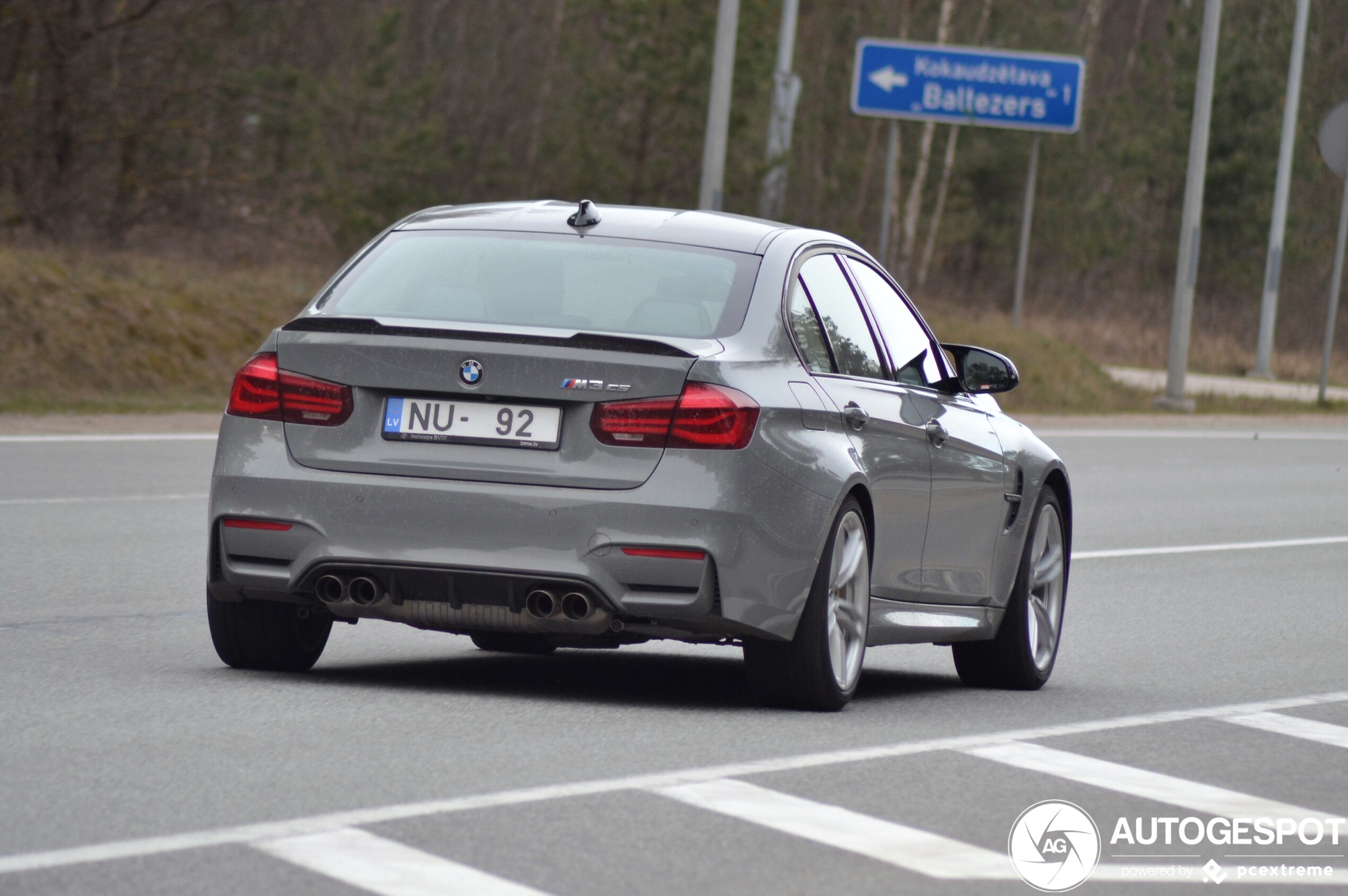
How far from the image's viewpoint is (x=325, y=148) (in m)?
40.1

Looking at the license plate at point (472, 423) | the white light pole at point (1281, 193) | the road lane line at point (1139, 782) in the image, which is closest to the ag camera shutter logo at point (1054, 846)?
the road lane line at point (1139, 782)

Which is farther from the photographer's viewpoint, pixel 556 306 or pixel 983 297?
pixel 983 297

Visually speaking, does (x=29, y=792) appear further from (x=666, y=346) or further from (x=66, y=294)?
(x=66, y=294)

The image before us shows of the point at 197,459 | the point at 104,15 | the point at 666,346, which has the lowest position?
the point at 197,459

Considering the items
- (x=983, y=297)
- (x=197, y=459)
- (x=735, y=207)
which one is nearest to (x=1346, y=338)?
(x=983, y=297)

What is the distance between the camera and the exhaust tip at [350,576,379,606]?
7121mm

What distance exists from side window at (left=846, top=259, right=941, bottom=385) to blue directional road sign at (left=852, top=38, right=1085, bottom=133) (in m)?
30.0

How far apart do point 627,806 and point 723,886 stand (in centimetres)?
84

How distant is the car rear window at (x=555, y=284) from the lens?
7336mm

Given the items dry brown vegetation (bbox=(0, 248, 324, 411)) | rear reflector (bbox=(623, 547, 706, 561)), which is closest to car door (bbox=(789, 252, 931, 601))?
rear reflector (bbox=(623, 547, 706, 561))

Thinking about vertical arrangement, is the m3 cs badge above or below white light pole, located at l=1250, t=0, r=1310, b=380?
below

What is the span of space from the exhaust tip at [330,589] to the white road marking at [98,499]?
7340 mm

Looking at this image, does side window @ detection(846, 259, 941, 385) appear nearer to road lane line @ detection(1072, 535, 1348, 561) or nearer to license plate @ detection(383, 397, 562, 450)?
license plate @ detection(383, 397, 562, 450)

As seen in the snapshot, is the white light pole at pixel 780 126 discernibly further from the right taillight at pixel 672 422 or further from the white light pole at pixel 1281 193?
the right taillight at pixel 672 422
